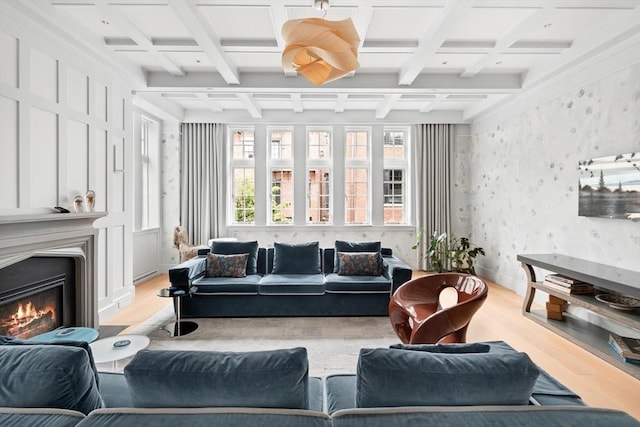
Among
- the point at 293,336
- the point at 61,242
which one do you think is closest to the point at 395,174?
the point at 293,336

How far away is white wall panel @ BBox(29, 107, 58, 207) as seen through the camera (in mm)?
2914

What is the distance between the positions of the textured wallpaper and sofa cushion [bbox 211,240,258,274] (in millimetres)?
3690

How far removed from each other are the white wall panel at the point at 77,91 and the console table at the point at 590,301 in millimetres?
5017

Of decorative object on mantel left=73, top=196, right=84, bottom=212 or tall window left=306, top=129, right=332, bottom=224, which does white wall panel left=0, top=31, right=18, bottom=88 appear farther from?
tall window left=306, top=129, right=332, bottom=224

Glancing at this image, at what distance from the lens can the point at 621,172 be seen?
10.5 ft

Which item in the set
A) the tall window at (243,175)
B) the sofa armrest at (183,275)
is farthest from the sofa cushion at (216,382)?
the tall window at (243,175)

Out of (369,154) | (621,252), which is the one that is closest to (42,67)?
(369,154)

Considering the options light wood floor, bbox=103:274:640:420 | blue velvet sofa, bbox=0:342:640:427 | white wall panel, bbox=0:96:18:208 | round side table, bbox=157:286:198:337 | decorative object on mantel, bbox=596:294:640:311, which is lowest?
light wood floor, bbox=103:274:640:420

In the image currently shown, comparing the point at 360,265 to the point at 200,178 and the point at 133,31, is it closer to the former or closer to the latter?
the point at 133,31

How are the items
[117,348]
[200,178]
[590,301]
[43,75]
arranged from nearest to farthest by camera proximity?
[117,348] < [43,75] < [590,301] < [200,178]

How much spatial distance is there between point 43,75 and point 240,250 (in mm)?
2566

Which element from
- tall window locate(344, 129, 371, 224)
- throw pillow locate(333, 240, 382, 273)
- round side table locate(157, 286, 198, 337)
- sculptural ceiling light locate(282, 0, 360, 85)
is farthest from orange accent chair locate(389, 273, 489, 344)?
tall window locate(344, 129, 371, 224)

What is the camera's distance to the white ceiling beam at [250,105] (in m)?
5.15

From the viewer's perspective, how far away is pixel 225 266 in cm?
411
